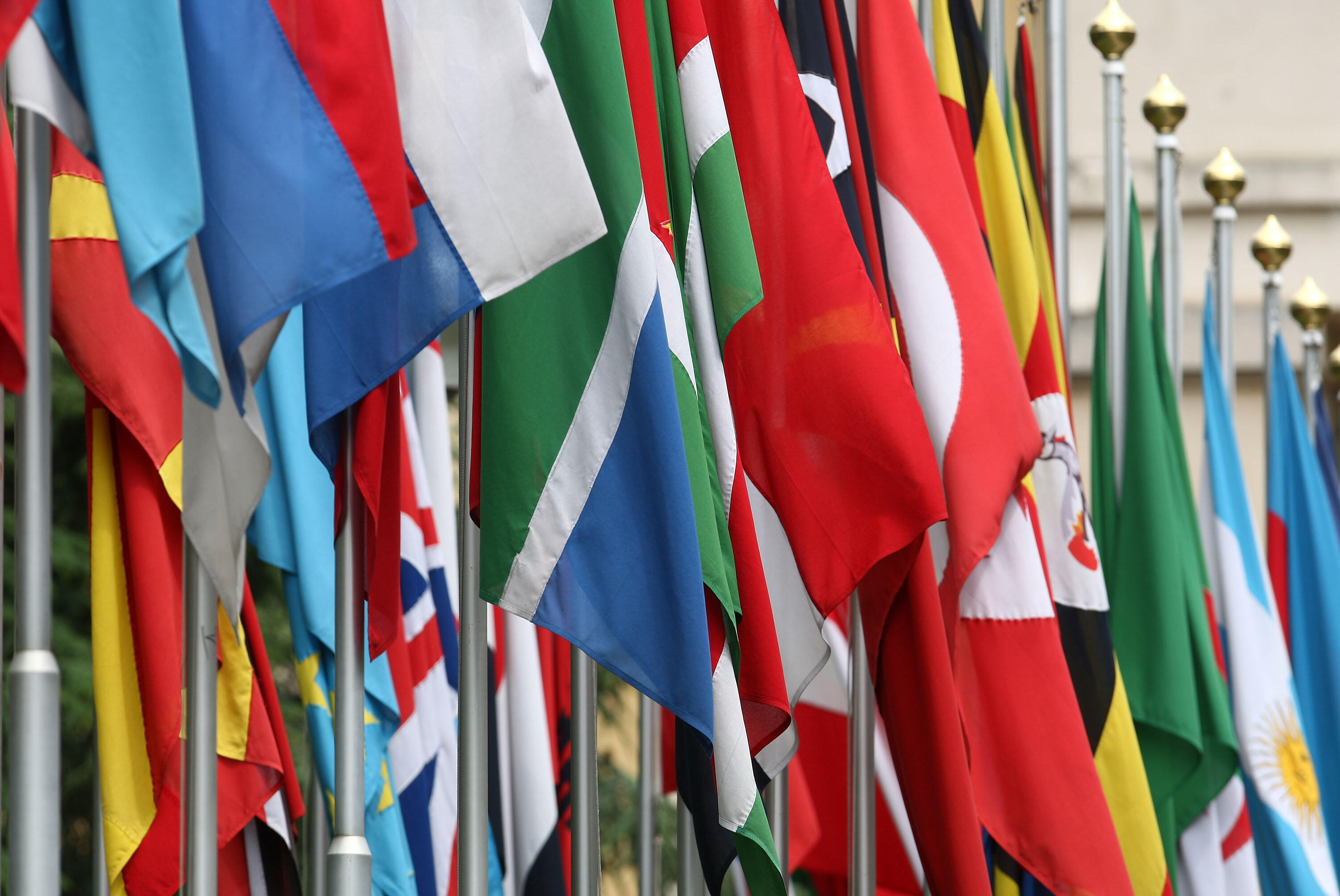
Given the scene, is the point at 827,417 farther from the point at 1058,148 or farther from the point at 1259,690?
the point at 1259,690

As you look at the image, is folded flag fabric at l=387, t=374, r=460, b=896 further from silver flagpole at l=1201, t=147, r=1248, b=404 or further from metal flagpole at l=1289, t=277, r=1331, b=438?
metal flagpole at l=1289, t=277, r=1331, b=438

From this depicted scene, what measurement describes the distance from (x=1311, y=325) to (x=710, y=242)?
470 centimetres

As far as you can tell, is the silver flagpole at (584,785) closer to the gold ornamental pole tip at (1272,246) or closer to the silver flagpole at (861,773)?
the silver flagpole at (861,773)

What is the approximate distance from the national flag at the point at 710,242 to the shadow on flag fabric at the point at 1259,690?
2330 mm

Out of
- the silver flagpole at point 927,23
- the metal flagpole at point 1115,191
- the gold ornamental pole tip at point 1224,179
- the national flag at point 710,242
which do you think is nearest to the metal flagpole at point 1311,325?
the gold ornamental pole tip at point 1224,179

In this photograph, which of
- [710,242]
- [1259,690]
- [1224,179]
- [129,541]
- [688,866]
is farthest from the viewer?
[1224,179]

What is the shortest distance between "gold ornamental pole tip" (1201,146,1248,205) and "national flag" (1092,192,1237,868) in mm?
1043

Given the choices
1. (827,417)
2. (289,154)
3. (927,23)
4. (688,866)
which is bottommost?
(688,866)

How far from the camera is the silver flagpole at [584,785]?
2656 millimetres

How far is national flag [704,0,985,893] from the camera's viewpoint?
9.09ft

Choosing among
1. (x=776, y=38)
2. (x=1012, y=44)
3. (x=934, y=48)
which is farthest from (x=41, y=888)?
(x=1012, y=44)

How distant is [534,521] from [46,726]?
2.31 ft

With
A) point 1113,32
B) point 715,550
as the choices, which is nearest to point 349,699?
point 715,550

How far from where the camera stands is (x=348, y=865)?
2.14 m
